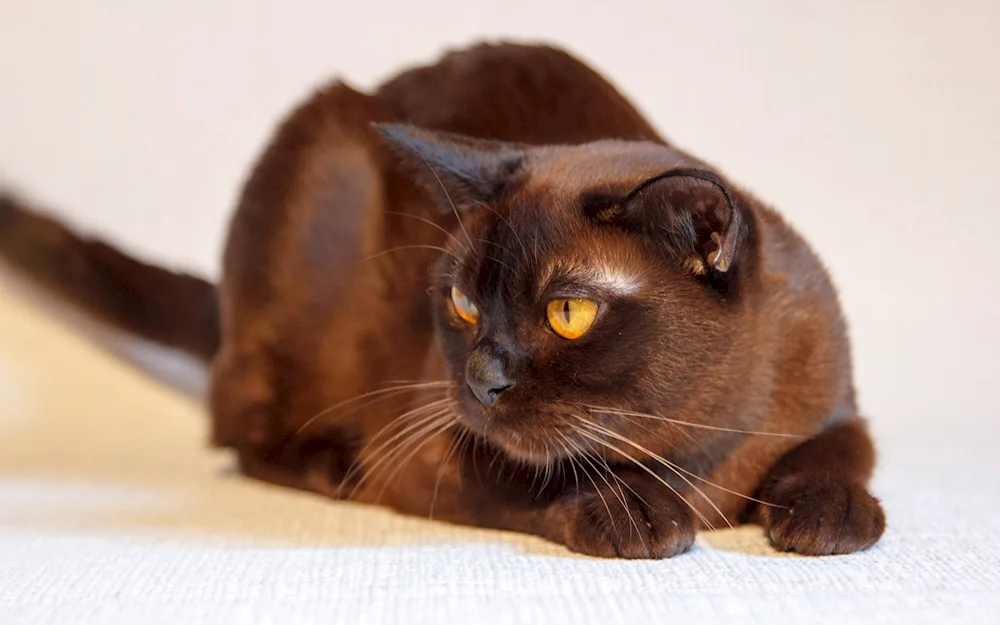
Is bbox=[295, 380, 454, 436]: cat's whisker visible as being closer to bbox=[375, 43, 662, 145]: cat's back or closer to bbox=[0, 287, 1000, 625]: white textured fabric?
bbox=[0, 287, 1000, 625]: white textured fabric

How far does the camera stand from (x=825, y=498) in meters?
1.17

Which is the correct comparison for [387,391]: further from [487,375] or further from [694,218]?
[694,218]

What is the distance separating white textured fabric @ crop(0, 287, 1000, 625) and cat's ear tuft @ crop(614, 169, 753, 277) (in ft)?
1.01

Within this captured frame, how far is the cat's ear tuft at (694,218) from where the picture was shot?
1.07 metres

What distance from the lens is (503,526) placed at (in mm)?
1271

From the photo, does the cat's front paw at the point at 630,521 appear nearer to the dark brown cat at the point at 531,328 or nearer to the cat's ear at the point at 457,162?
the dark brown cat at the point at 531,328

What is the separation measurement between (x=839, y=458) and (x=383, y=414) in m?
0.60

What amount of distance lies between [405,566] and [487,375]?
0.21 metres

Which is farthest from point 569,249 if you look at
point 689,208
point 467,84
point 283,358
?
point 283,358

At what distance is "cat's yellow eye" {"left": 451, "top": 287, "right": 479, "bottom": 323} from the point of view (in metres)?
1.22

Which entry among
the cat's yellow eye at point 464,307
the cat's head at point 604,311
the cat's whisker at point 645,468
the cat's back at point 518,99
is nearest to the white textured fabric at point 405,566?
the cat's whisker at point 645,468

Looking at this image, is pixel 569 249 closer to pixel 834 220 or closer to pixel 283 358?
pixel 283 358

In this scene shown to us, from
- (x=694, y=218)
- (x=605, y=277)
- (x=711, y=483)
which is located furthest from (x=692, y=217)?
(x=711, y=483)

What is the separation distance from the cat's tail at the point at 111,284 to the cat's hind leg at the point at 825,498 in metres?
1.02
